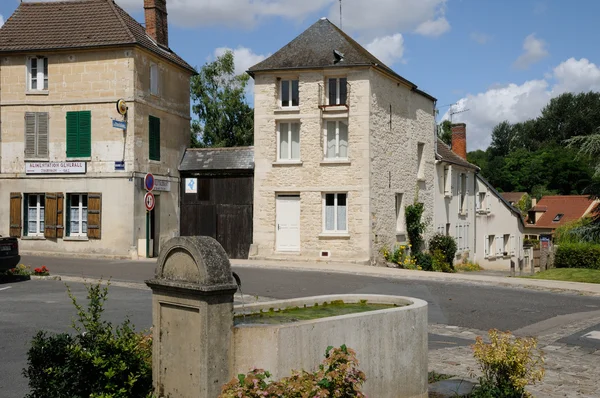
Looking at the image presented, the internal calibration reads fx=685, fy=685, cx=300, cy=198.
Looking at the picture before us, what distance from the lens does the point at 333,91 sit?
2588 centimetres

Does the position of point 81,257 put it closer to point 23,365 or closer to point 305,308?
point 23,365

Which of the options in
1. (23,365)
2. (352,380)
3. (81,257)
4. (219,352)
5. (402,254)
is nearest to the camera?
(352,380)

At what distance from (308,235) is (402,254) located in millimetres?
4128

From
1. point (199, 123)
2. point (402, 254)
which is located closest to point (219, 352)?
point (402, 254)

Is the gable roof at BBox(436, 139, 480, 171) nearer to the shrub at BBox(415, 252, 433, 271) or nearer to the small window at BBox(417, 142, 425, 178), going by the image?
the small window at BBox(417, 142, 425, 178)

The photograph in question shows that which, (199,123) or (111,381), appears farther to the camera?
(199,123)

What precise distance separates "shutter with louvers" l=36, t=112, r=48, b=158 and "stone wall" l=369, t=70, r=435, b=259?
12.1 meters

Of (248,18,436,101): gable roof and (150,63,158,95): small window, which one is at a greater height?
(248,18,436,101): gable roof

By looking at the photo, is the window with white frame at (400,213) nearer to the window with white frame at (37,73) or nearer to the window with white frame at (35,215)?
the window with white frame at (35,215)

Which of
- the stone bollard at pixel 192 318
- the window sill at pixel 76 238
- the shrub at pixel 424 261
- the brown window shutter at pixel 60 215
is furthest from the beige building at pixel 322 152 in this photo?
the stone bollard at pixel 192 318

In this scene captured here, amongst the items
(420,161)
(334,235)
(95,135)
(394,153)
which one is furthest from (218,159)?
(420,161)

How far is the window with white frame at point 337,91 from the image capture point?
25641 millimetres

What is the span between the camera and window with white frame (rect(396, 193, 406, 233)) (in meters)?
28.3

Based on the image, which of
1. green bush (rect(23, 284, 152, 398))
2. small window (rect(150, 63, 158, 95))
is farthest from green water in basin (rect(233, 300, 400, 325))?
small window (rect(150, 63, 158, 95))
